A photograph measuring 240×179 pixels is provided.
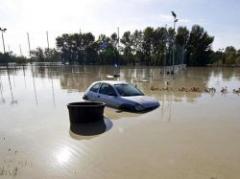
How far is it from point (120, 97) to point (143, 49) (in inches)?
2203

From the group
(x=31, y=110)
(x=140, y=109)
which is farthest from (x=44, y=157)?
(x=31, y=110)

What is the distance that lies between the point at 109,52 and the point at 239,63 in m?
35.8

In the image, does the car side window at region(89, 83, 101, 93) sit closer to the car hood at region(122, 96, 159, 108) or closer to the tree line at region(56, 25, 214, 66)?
the car hood at region(122, 96, 159, 108)

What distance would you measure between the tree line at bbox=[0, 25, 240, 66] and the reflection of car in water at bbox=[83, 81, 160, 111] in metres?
38.3

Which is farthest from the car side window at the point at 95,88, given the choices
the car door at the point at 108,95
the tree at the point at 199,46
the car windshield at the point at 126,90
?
the tree at the point at 199,46

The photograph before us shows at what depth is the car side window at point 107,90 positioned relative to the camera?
32.1 feet

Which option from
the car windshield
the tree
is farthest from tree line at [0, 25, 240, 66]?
the car windshield

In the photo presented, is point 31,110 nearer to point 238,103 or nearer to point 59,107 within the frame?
point 59,107

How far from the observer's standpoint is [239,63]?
183 ft

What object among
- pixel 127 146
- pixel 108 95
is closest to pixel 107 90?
pixel 108 95

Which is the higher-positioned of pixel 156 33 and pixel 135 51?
pixel 156 33

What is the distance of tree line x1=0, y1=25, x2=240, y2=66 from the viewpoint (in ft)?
189

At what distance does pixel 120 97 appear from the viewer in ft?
30.9

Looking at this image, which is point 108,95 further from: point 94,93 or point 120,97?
point 94,93
